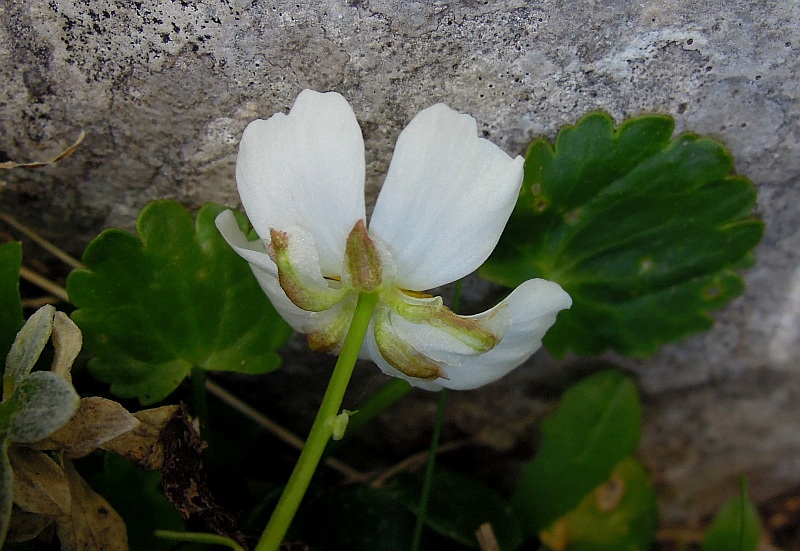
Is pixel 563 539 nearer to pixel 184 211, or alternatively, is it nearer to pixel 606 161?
pixel 606 161

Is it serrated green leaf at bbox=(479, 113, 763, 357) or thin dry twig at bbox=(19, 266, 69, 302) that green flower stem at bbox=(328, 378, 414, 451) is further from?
thin dry twig at bbox=(19, 266, 69, 302)

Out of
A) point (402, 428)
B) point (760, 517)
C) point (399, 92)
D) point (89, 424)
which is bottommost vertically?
point (89, 424)

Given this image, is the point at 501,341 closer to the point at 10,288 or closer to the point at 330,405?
the point at 330,405

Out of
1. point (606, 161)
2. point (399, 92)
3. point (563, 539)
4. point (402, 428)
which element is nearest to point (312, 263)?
point (399, 92)

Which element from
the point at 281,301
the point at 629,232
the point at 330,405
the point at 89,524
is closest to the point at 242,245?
the point at 281,301

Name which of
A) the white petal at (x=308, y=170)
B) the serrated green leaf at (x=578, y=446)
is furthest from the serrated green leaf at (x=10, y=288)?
the serrated green leaf at (x=578, y=446)

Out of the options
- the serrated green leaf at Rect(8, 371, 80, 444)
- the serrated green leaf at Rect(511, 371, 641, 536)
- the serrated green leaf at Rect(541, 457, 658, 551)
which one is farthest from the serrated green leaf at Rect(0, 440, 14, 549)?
the serrated green leaf at Rect(541, 457, 658, 551)
